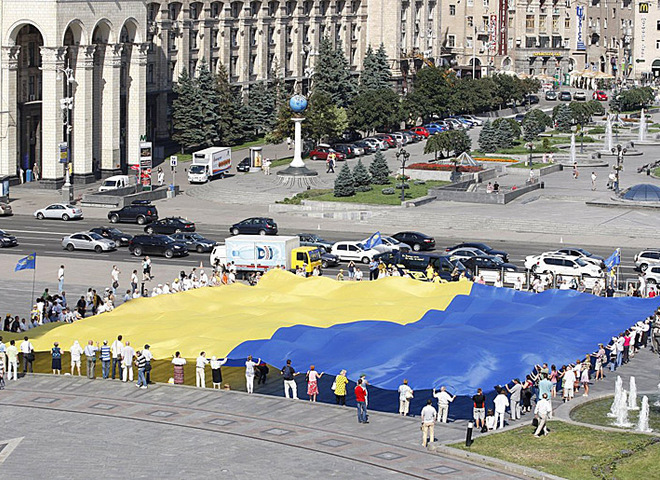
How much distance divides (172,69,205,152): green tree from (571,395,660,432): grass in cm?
7903

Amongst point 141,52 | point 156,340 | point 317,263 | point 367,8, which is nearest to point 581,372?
point 156,340

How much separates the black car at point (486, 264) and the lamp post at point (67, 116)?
36.0 m

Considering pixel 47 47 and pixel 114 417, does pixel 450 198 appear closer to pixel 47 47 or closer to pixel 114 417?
pixel 47 47

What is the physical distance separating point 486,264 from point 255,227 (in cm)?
Result: 1915

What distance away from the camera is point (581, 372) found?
4694 cm

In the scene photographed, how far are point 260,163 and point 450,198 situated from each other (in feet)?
73.0

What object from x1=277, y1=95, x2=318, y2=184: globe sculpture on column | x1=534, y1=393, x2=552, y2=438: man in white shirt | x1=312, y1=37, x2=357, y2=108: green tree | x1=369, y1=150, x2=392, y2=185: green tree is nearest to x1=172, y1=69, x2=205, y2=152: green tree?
x1=277, y1=95, x2=318, y2=184: globe sculpture on column

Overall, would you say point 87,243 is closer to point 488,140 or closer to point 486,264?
point 486,264

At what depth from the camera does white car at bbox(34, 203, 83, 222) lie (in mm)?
88938

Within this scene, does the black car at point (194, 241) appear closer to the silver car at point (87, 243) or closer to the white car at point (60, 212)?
the silver car at point (87, 243)

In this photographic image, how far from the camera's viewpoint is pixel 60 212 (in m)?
89.1

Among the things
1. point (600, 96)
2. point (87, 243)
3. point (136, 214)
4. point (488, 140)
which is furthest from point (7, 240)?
point (600, 96)

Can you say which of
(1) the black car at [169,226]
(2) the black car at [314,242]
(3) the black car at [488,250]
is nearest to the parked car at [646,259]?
(3) the black car at [488,250]

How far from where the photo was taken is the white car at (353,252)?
7356 centimetres
